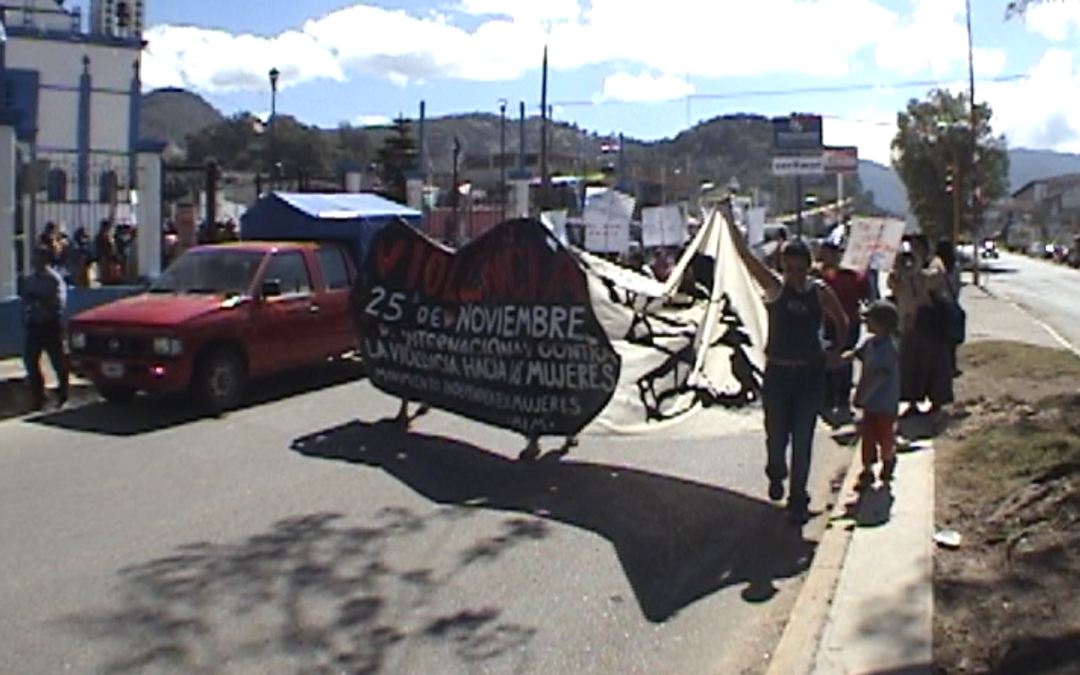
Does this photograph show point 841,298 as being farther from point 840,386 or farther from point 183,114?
point 183,114

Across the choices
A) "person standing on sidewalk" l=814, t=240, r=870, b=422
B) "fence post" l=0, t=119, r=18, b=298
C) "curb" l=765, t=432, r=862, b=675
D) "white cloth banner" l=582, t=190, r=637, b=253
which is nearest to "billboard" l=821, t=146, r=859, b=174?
"white cloth banner" l=582, t=190, r=637, b=253

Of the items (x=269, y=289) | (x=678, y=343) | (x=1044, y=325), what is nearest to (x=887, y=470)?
(x=678, y=343)

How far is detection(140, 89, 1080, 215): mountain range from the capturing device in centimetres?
9312

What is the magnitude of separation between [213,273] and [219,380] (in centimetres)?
147

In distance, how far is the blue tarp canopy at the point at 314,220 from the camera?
16531mm

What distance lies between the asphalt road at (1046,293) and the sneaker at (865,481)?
1492 centimetres

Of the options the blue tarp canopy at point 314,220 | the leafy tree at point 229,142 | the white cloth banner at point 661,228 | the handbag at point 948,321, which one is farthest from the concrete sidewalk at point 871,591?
the leafy tree at point 229,142

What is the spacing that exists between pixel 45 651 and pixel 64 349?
336 inches

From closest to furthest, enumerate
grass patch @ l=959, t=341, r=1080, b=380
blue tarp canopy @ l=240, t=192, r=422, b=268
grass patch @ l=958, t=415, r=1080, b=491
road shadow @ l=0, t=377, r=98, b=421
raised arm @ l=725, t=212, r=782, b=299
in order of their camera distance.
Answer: grass patch @ l=958, t=415, r=1080, b=491 → raised arm @ l=725, t=212, r=782, b=299 → road shadow @ l=0, t=377, r=98, b=421 → grass patch @ l=959, t=341, r=1080, b=380 → blue tarp canopy @ l=240, t=192, r=422, b=268

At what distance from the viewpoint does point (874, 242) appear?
16641 millimetres

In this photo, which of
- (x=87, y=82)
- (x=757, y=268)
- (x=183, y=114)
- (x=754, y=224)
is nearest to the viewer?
(x=757, y=268)

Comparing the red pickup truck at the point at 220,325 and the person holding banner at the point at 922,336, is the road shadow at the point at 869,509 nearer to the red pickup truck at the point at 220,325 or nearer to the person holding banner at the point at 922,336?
the person holding banner at the point at 922,336

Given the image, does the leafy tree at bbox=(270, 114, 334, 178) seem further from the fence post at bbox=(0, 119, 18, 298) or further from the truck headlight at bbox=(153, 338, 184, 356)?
the truck headlight at bbox=(153, 338, 184, 356)

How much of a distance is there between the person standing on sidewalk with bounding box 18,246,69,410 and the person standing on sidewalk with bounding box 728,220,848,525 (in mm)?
7907
